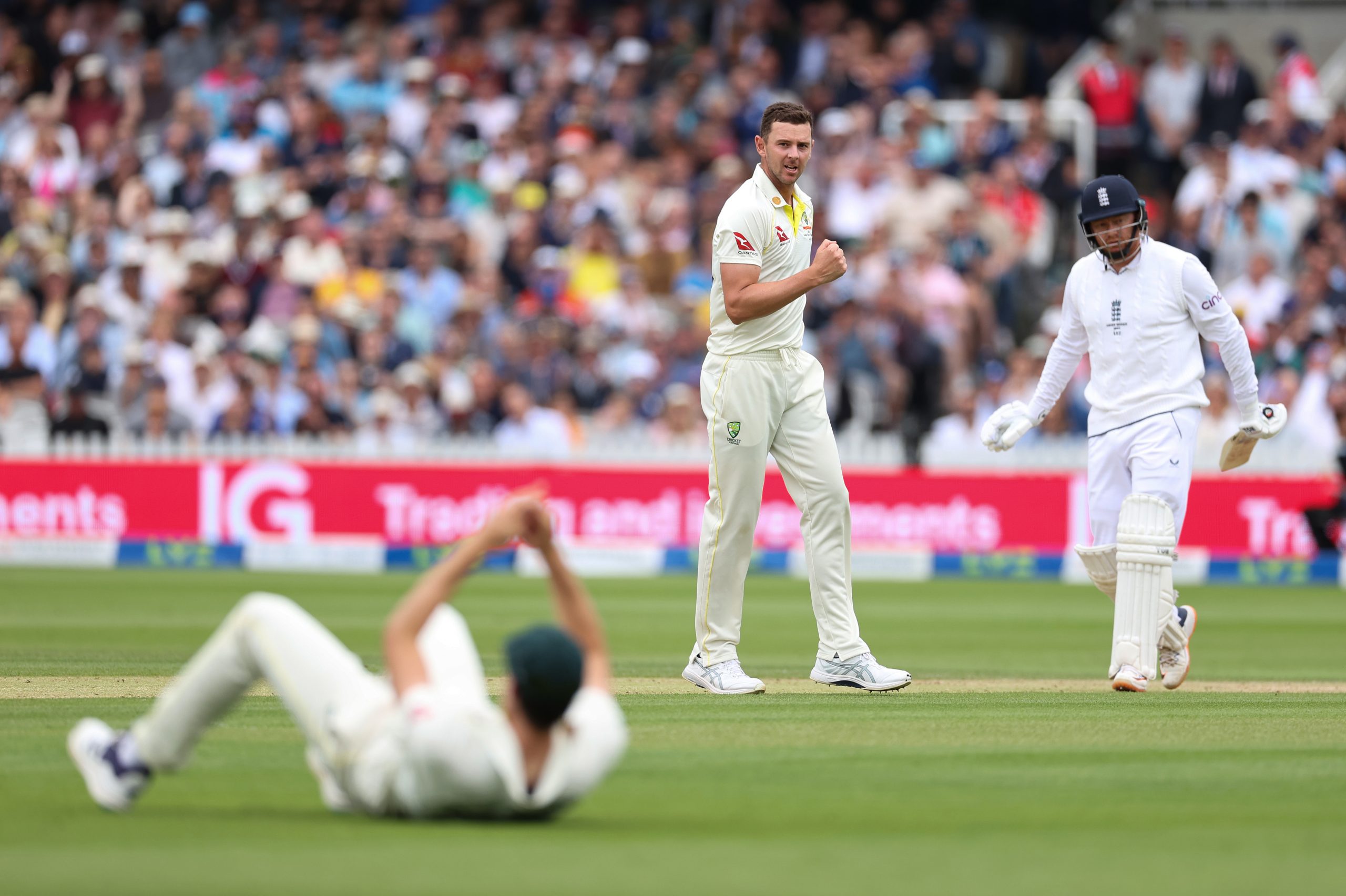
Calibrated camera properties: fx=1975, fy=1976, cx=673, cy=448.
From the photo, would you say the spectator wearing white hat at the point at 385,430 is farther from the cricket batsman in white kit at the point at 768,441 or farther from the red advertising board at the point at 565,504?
the cricket batsman in white kit at the point at 768,441

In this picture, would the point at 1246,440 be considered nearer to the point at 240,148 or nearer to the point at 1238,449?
the point at 1238,449

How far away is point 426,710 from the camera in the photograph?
16.5 ft

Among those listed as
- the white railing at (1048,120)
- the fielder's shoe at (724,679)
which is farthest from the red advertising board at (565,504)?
the fielder's shoe at (724,679)

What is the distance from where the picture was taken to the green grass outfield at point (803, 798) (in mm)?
4777

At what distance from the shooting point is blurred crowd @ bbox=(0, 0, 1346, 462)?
2003 cm

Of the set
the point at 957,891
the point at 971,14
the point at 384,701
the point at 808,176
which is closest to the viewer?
A: the point at 957,891

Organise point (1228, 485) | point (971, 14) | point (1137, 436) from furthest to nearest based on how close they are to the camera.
→ point (971, 14)
point (1228, 485)
point (1137, 436)

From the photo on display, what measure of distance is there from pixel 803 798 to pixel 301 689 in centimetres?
163

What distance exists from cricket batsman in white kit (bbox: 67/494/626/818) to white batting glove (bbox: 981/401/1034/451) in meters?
4.64

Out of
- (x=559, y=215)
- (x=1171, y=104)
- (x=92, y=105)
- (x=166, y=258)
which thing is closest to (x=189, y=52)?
(x=92, y=105)

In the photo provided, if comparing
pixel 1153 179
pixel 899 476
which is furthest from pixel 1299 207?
pixel 899 476

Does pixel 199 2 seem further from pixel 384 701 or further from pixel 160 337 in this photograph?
pixel 384 701

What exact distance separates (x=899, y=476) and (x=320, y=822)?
1361 centimetres

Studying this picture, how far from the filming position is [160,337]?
20.7m
